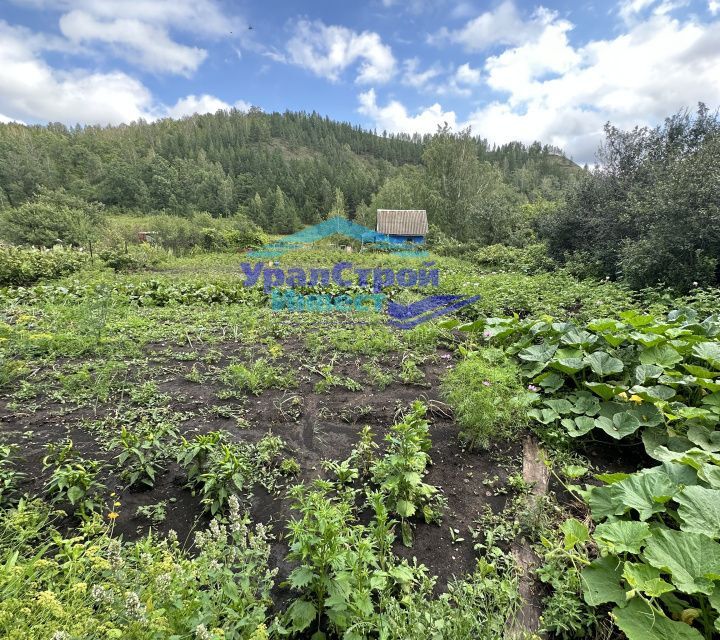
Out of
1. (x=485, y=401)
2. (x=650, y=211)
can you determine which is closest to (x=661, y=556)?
(x=485, y=401)

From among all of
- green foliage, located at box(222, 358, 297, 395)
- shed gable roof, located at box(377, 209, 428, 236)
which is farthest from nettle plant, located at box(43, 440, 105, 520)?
shed gable roof, located at box(377, 209, 428, 236)

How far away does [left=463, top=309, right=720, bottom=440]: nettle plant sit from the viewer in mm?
2521

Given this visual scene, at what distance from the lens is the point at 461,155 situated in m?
24.4

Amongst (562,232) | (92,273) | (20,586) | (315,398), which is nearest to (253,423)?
(315,398)

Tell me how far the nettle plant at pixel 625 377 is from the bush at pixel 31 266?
10594mm

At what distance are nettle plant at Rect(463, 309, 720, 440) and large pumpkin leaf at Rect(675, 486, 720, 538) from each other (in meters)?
0.78

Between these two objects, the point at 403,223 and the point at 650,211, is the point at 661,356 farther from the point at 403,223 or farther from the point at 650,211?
the point at 403,223

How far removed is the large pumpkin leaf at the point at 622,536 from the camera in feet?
4.94

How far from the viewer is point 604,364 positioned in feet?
9.75

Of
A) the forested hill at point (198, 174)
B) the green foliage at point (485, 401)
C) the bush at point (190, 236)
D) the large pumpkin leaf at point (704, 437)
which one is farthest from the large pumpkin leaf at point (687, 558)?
the forested hill at point (198, 174)

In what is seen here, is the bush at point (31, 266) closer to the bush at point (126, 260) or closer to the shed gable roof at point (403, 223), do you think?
the bush at point (126, 260)

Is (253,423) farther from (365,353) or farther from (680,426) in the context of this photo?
(680,426)

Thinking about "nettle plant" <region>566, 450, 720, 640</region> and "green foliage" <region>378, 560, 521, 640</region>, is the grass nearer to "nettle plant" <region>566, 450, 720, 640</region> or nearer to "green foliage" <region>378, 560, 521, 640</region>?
"green foliage" <region>378, 560, 521, 640</region>

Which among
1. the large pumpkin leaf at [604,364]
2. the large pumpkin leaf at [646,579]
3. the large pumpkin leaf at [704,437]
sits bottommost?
the large pumpkin leaf at [646,579]
